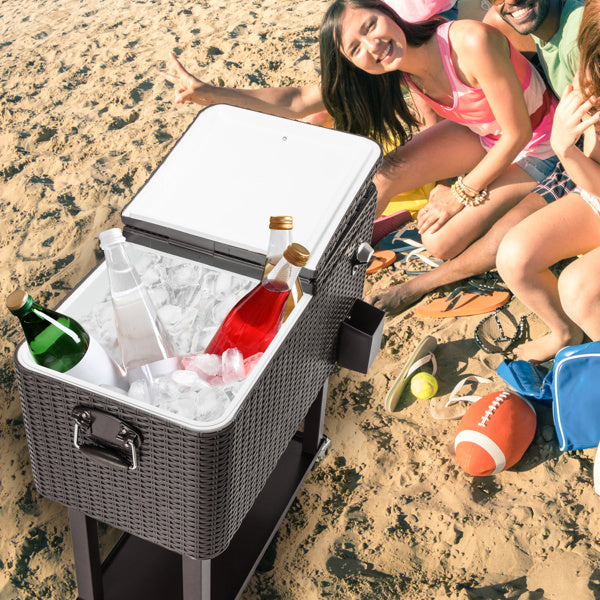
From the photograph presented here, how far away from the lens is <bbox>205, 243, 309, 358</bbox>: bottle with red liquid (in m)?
1.33

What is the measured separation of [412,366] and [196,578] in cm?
105

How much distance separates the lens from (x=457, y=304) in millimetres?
2520

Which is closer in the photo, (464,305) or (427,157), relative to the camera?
(464,305)

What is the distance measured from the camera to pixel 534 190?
8.29ft

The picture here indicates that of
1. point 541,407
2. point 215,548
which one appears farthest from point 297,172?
point 541,407

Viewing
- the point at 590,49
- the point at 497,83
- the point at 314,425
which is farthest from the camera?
the point at 497,83

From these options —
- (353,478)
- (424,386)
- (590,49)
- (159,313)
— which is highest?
(590,49)

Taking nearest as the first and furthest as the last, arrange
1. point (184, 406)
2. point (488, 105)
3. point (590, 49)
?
point (184, 406) → point (590, 49) → point (488, 105)

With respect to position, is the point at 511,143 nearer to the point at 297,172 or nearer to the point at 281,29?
the point at 297,172

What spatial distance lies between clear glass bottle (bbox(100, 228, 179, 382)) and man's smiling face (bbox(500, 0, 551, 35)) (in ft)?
5.02

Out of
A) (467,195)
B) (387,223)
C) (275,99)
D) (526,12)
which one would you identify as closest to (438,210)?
(467,195)

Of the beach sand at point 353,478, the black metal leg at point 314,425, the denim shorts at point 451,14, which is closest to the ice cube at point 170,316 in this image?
the black metal leg at point 314,425

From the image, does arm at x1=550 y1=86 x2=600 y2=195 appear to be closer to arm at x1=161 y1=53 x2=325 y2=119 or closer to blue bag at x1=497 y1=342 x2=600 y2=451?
blue bag at x1=497 y1=342 x2=600 y2=451

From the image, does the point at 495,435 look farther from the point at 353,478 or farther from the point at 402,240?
the point at 402,240
